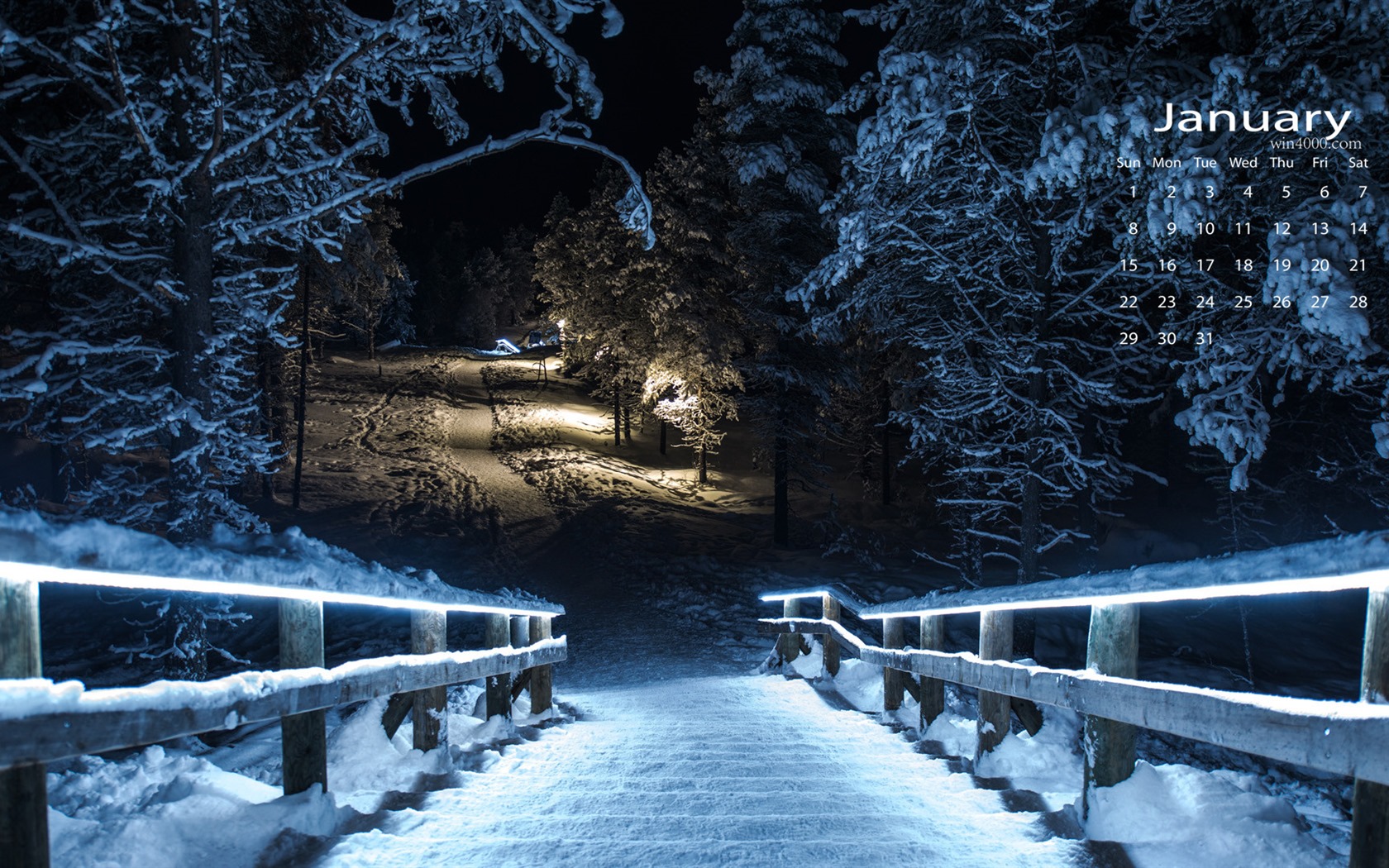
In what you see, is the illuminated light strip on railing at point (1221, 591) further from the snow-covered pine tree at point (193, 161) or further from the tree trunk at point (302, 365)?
the tree trunk at point (302, 365)

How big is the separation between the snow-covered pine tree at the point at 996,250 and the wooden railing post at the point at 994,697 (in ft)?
18.5

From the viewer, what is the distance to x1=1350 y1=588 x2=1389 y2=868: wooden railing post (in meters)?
2.21

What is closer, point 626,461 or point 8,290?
point 8,290

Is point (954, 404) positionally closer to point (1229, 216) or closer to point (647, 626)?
point (1229, 216)

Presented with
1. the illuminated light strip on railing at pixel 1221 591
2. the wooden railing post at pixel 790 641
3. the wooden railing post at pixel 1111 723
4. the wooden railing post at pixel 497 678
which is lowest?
the wooden railing post at pixel 790 641

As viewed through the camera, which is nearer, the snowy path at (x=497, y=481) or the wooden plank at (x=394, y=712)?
the wooden plank at (x=394, y=712)

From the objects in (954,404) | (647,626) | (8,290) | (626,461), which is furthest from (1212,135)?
(626,461)

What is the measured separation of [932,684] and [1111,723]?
270cm

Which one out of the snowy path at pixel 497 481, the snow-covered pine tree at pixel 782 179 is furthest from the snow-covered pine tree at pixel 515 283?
the snow-covered pine tree at pixel 782 179

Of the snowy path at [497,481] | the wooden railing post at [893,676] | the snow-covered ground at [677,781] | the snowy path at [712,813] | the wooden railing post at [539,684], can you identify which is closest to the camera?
the snow-covered ground at [677,781]

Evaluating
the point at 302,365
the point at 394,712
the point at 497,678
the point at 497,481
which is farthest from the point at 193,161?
the point at 497,481

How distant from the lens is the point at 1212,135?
8.68 m

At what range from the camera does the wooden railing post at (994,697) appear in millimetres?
4848

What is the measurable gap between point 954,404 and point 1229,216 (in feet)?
12.7
